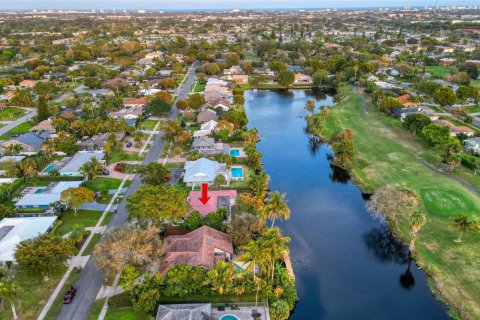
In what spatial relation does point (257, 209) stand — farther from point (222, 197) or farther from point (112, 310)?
point (112, 310)

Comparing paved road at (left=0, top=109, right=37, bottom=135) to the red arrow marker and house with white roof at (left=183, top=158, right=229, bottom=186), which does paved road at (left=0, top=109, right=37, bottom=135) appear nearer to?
house with white roof at (left=183, top=158, right=229, bottom=186)

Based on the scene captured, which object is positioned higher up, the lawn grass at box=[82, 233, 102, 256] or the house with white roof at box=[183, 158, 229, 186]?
the house with white roof at box=[183, 158, 229, 186]

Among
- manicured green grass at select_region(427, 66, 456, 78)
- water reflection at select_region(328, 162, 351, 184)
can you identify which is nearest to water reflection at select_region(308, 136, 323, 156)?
water reflection at select_region(328, 162, 351, 184)

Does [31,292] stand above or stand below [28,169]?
below

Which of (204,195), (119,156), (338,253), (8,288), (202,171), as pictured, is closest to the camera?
(8,288)

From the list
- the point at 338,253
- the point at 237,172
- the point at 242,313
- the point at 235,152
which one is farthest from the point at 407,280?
the point at 235,152

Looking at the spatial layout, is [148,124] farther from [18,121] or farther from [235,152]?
[18,121]

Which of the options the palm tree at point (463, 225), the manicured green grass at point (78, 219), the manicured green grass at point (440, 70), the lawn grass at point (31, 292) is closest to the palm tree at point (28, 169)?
the manicured green grass at point (78, 219)
